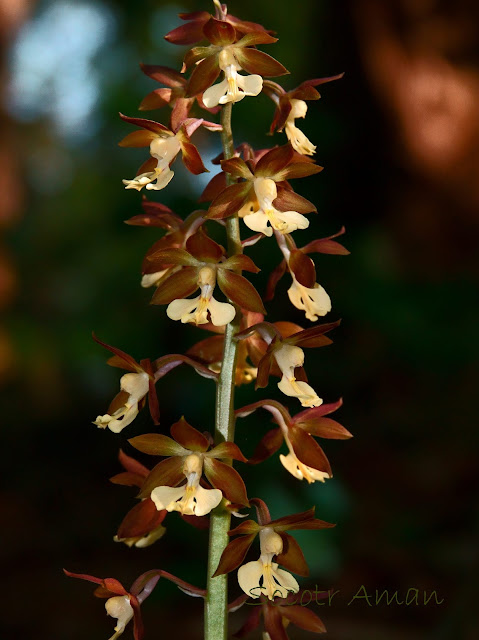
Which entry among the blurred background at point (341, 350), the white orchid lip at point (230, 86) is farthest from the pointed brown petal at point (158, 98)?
the blurred background at point (341, 350)

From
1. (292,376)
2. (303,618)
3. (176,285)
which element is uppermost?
(176,285)

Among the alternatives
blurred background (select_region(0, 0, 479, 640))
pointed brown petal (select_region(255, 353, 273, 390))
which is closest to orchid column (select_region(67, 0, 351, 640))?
pointed brown petal (select_region(255, 353, 273, 390))

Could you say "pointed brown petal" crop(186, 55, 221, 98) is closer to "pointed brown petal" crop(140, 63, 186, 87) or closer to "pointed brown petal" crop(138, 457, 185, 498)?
"pointed brown petal" crop(140, 63, 186, 87)

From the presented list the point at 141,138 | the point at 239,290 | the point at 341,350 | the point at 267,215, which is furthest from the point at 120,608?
the point at 341,350

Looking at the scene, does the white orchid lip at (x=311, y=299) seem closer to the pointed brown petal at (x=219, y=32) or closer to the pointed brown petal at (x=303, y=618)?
the pointed brown petal at (x=219, y=32)

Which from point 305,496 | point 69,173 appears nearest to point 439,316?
point 305,496

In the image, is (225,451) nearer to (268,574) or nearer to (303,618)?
(268,574)
